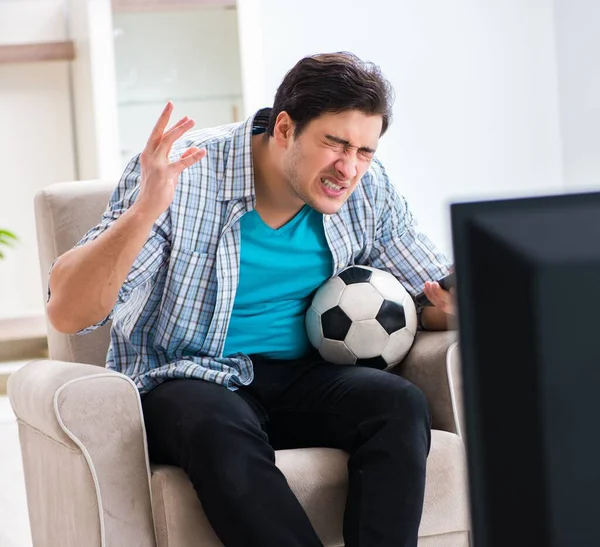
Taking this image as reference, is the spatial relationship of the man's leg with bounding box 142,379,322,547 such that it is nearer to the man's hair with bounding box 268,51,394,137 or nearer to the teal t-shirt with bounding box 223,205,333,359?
the teal t-shirt with bounding box 223,205,333,359

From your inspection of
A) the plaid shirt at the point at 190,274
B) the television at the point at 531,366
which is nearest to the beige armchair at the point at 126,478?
the plaid shirt at the point at 190,274

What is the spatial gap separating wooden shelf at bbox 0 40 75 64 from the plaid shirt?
3.38 meters

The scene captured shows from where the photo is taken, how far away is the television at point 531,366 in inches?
13.7

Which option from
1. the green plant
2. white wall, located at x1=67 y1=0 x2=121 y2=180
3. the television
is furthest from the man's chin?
the green plant

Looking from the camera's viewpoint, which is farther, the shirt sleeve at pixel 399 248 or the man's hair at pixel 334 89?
the shirt sleeve at pixel 399 248

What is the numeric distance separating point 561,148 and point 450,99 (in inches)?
24.6

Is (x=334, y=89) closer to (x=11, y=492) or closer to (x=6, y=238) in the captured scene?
(x=11, y=492)

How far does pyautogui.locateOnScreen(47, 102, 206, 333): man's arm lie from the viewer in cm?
144

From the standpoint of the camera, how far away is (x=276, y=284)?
175 cm

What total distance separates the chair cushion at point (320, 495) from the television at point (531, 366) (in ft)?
3.75

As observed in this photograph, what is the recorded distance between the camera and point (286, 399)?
1.68m

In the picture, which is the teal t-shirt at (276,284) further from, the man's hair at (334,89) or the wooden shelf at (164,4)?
the wooden shelf at (164,4)

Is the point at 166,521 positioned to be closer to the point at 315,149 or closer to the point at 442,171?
the point at 315,149

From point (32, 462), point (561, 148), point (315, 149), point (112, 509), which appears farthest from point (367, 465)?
point (561, 148)
